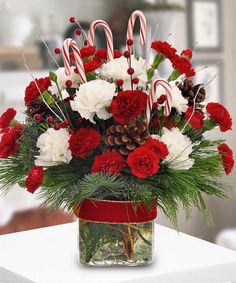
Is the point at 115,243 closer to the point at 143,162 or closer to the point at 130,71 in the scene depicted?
the point at 143,162

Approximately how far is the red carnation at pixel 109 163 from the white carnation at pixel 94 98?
73 millimetres

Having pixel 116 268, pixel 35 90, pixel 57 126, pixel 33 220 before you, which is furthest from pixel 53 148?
pixel 33 220

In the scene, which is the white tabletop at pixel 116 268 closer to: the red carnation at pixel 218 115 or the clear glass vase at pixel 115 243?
the clear glass vase at pixel 115 243

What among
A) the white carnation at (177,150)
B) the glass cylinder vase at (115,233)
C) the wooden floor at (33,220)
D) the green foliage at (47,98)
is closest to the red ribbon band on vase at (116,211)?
the glass cylinder vase at (115,233)

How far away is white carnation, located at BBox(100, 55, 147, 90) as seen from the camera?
4.32 feet

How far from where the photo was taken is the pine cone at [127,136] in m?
1.25

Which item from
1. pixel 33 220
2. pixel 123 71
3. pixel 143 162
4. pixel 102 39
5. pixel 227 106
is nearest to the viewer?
pixel 143 162

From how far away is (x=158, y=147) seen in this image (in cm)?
124

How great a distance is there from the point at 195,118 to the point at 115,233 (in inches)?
10.4

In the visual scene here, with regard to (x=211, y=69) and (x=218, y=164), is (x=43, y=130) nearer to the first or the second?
(x=218, y=164)

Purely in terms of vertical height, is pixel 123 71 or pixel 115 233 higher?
pixel 123 71

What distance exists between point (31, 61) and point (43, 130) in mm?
2603

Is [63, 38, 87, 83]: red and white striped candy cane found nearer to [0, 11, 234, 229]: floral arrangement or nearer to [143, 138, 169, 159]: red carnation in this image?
[0, 11, 234, 229]: floral arrangement

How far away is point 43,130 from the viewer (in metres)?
1.34
